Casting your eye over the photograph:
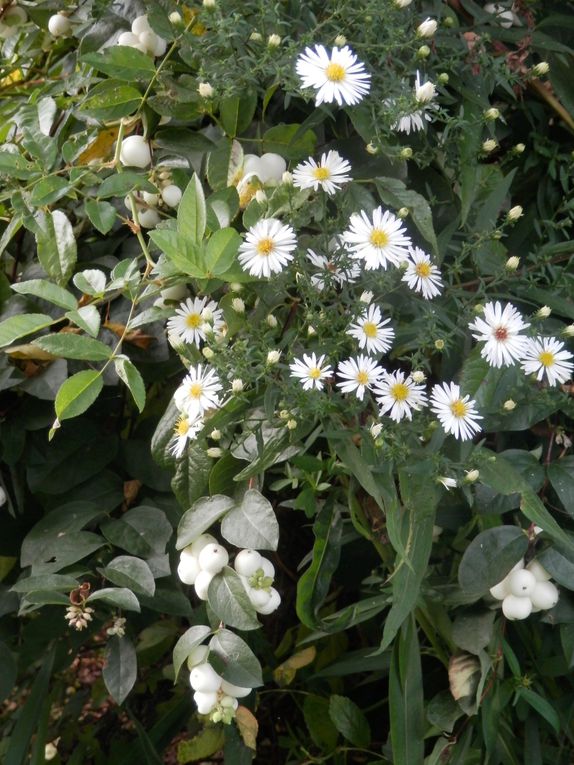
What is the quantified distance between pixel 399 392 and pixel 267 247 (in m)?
0.13

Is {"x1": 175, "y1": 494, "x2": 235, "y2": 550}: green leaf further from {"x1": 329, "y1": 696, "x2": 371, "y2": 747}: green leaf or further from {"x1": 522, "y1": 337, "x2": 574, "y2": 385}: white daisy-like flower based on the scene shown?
{"x1": 329, "y1": 696, "x2": 371, "y2": 747}: green leaf

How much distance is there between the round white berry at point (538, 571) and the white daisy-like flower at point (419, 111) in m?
0.32

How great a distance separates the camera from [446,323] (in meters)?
0.58

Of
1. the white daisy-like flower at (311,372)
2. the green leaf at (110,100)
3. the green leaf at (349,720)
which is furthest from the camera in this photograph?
the green leaf at (349,720)

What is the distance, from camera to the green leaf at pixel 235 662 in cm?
59

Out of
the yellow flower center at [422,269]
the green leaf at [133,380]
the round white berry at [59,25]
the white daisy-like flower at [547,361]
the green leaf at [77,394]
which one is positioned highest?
the round white berry at [59,25]

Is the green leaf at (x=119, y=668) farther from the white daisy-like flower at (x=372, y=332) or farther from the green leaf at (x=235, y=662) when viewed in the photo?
the white daisy-like flower at (x=372, y=332)

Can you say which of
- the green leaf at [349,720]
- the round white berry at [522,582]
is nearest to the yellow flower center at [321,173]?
the round white berry at [522,582]

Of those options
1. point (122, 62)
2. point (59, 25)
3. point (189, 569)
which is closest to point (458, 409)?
point (189, 569)

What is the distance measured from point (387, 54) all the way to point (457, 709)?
0.50m

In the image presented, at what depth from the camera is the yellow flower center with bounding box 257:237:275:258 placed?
544mm

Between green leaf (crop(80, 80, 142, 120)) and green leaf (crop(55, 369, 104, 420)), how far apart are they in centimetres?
21

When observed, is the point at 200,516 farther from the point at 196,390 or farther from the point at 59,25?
the point at 59,25

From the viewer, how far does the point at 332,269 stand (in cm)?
57
